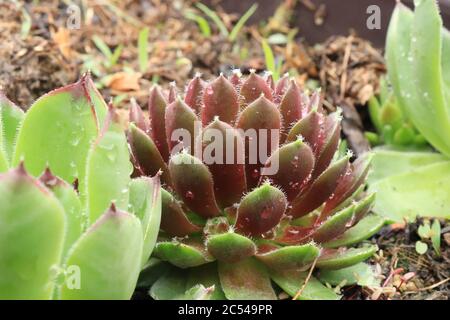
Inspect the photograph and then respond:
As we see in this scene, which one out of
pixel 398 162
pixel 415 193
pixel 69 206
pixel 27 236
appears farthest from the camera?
pixel 398 162

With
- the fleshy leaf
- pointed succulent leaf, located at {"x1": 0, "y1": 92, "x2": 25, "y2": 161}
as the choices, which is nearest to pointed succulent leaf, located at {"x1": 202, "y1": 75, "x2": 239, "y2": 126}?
pointed succulent leaf, located at {"x1": 0, "y1": 92, "x2": 25, "y2": 161}

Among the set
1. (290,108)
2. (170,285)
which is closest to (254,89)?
(290,108)

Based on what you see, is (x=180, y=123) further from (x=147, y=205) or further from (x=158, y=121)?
(x=147, y=205)

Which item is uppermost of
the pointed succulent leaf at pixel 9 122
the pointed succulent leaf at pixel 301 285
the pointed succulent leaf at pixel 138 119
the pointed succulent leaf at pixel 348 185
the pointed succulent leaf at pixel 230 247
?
the pointed succulent leaf at pixel 9 122

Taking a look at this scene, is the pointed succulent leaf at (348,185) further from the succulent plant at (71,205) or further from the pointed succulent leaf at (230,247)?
the succulent plant at (71,205)

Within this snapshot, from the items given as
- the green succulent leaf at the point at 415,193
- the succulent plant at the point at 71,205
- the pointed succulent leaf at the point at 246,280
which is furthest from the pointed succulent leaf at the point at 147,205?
the green succulent leaf at the point at 415,193

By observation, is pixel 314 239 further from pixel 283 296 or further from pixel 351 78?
pixel 351 78

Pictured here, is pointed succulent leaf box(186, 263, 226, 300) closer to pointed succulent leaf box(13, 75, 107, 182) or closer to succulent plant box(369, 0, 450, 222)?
pointed succulent leaf box(13, 75, 107, 182)
